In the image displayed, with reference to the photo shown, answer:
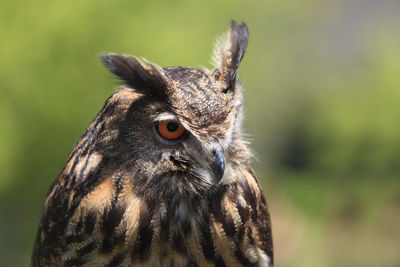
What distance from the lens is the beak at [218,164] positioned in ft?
5.83

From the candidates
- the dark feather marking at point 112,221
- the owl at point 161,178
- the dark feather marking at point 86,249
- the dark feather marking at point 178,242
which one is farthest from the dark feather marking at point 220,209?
the dark feather marking at point 86,249

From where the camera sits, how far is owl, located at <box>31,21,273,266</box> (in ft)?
5.84

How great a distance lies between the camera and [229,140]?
6.12ft

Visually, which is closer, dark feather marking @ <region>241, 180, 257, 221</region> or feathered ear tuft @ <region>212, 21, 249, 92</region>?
feathered ear tuft @ <region>212, 21, 249, 92</region>

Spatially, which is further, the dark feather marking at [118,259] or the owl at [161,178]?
the dark feather marking at [118,259]

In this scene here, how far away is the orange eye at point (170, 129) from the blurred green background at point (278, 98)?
1.74ft

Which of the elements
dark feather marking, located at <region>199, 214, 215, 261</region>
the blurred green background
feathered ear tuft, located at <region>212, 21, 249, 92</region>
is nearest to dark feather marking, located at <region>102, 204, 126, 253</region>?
dark feather marking, located at <region>199, 214, 215, 261</region>

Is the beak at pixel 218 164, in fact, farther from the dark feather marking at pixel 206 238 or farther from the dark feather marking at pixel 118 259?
the dark feather marking at pixel 118 259

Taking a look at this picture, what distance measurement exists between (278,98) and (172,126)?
18.7ft

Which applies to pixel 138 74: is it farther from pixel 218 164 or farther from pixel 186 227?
pixel 186 227

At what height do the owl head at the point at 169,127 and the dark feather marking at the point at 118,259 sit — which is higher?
the owl head at the point at 169,127

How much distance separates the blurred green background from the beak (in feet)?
1.56

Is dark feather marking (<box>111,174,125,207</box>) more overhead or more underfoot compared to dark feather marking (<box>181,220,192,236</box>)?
more overhead

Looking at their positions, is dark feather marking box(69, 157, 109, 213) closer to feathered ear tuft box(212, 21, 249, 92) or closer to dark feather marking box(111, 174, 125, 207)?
dark feather marking box(111, 174, 125, 207)
